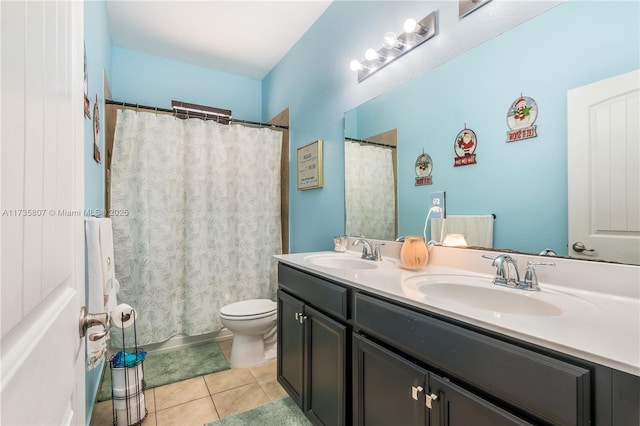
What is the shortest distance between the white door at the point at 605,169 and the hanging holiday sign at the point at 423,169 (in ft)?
1.89

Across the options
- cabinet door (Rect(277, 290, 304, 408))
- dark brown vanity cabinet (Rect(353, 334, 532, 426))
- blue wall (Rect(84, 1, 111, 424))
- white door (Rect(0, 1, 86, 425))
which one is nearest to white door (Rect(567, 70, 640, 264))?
dark brown vanity cabinet (Rect(353, 334, 532, 426))

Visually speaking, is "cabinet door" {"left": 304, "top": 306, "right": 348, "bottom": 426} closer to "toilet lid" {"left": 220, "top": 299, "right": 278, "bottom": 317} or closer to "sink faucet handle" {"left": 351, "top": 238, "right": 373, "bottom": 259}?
"sink faucet handle" {"left": 351, "top": 238, "right": 373, "bottom": 259}

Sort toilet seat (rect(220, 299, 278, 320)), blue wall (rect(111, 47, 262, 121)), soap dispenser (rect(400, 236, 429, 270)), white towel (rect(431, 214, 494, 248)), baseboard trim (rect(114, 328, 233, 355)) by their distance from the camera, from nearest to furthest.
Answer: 1. white towel (rect(431, 214, 494, 248))
2. soap dispenser (rect(400, 236, 429, 270))
3. toilet seat (rect(220, 299, 278, 320))
4. baseboard trim (rect(114, 328, 233, 355))
5. blue wall (rect(111, 47, 262, 121))

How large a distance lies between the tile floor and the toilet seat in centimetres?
40

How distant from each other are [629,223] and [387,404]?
3.16 ft

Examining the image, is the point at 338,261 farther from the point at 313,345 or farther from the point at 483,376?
the point at 483,376

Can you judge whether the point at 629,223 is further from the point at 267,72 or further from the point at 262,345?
the point at 267,72

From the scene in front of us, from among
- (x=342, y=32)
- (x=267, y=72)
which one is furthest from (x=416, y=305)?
(x=267, y=72)

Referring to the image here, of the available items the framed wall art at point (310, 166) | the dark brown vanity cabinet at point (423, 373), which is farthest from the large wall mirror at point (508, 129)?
the framed wall art at point (310, 166)

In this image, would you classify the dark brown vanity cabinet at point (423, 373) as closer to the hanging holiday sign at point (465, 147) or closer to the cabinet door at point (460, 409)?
the cabinet door at point (460, 409)

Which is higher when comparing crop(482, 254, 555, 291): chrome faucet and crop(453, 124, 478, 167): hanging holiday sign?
crop(453, 124, 478, 167): hanging holiday sign

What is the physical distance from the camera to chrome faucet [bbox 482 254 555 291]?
1.02 metres

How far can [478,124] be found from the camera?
129cm

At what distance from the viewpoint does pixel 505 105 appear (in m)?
1.19
